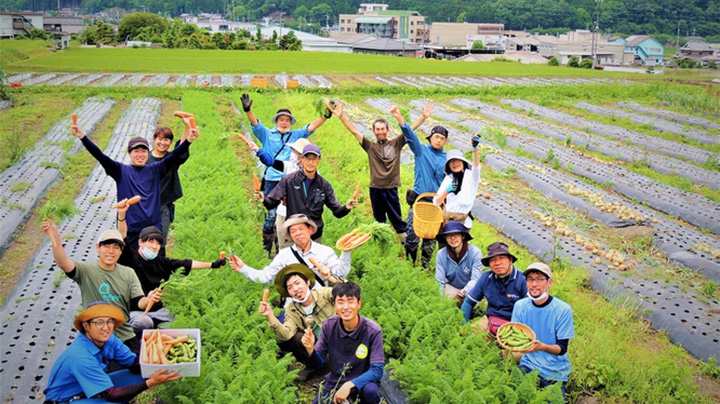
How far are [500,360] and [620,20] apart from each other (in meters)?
113

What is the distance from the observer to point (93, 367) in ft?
14.1

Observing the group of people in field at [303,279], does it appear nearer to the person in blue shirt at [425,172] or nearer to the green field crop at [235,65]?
the person in blue shirt at [425,172]

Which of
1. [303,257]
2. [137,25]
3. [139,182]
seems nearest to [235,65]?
[139,182]

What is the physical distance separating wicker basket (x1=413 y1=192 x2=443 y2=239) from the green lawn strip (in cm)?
904

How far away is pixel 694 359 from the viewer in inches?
252

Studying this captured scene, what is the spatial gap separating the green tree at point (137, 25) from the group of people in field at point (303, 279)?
67445mm

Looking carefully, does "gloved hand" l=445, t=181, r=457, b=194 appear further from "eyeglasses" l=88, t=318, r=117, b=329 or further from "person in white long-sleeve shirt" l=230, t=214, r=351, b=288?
"eyeglasses" l=88, t=318, r=117, b=329

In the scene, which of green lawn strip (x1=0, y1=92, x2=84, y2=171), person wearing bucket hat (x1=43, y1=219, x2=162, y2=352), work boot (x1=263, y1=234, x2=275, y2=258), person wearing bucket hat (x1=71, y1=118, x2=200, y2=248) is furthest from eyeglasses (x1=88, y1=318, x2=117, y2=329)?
green lawn strip (x1=0, y1=92, x2=84, y2=171)

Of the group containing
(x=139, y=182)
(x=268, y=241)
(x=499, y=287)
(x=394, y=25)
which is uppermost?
(x=394, y=25)

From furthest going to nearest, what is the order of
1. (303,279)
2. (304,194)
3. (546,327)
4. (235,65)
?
(235,65) → (304,194) → (303,279) → (546,327)

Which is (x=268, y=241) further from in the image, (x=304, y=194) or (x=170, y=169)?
(x=170, y=169)

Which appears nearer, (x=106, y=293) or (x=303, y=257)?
(x=106, y=293)

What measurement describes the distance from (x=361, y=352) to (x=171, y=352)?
4.71 ft

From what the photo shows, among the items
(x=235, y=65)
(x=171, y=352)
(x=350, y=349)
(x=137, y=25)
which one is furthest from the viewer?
(x=137, y=25)
